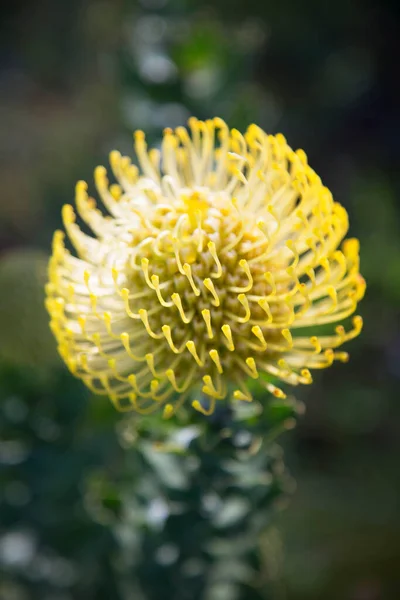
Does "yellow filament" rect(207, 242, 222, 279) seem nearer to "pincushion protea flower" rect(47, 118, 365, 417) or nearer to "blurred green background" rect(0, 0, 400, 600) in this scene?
"pincushion protea flower" rect(47, 118, 365, 417)

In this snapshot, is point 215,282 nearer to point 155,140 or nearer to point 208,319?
point 208,319

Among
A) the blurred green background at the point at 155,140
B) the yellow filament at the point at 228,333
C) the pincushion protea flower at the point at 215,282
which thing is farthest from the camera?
the blurred green background at the point at 155,140

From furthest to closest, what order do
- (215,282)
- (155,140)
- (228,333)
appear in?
(155,140) < (215,282) < (228,333)

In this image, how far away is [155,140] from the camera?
2.83 m

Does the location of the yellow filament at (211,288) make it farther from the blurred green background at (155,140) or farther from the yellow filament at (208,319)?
the blurred green background at (155,140)

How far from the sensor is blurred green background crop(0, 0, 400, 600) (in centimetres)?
250

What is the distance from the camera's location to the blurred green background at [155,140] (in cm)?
250

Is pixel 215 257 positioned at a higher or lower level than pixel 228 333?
higher

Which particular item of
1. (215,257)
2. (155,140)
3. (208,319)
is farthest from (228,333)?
(155,140)

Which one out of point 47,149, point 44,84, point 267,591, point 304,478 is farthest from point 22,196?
point 267,591

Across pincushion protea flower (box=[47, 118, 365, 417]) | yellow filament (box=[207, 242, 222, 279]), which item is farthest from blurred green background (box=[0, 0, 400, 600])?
yellow filament (box=[207, 242, 222, 279])

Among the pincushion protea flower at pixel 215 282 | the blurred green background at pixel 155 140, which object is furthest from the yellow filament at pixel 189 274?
the blurred green background at pixel 155 140

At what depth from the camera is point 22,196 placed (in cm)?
627

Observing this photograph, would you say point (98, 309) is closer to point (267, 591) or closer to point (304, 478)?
point (267, 591)
